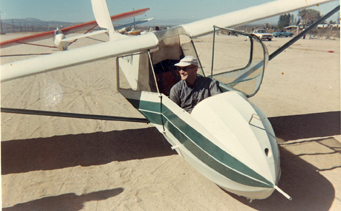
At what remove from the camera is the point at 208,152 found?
3225 millimetres

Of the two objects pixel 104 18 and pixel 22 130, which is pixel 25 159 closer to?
pixel 22 130

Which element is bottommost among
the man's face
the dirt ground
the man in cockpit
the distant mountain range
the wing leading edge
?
the dirt ground

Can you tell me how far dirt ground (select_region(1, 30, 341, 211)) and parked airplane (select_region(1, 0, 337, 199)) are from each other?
0.77 meters

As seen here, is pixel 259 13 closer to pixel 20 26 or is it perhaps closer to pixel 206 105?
pixel 206 105

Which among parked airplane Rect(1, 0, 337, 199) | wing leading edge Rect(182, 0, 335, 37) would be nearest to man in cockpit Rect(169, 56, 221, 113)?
parked airplane Rect(1, 0, 337, 199)

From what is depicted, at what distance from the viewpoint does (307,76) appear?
1149cm

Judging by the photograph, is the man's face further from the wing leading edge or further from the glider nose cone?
the wing leading edge

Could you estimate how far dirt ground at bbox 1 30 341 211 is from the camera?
3828mm

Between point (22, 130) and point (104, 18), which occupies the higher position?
point (104, 18)

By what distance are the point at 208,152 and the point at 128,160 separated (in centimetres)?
234

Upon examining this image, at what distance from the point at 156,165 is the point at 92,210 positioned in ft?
5.02

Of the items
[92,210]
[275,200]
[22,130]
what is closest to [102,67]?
[22,130]

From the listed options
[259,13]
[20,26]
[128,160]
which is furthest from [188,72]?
[20,26]

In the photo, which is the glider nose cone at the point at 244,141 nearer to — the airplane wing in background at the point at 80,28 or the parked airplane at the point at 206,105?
the parked airplane at the point at 206,105
